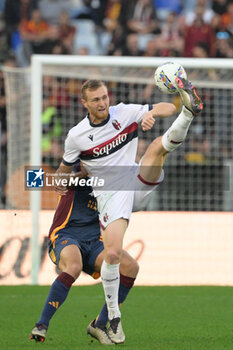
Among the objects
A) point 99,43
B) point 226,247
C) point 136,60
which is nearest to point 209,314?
point 226,247

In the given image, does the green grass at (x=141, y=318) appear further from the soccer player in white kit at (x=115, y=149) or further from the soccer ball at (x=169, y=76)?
the soccer ball at (x=169, y=76)

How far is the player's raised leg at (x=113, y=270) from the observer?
20.8 feet

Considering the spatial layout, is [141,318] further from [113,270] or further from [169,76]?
[169,76]

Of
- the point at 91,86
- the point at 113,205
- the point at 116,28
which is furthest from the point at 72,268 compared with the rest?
the point at 116,28

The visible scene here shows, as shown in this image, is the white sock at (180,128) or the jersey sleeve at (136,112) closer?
the white sock at (180,128)

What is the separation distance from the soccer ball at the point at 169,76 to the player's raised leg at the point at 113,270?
112 centimetres

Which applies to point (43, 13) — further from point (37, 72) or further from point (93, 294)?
point (93, 294)

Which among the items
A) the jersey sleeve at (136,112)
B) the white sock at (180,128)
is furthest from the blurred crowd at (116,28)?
the white sock at (180,128)

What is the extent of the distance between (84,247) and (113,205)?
2.01 feet

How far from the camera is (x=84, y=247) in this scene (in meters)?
6.90

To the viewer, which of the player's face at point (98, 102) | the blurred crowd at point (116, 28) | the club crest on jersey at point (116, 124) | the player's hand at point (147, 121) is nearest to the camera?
the player's hand at point (147, 121)

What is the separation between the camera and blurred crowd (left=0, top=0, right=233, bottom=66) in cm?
1631

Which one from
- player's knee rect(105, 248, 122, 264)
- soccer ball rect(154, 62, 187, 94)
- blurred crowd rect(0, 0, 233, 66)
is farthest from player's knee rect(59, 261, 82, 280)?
blurred crowd rect(0, 0, 233, 66)

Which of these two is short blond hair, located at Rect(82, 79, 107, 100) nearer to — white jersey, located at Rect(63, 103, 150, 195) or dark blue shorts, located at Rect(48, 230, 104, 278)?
white jersey, located at Rect(63, 103, 150, 195)
